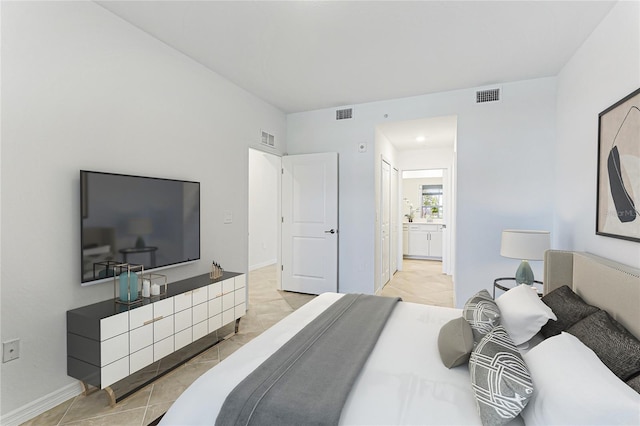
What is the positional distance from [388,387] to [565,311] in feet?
4.05

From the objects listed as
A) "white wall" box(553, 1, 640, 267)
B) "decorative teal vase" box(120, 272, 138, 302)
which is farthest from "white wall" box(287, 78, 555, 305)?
"decorative teal vase" box(120, 272, 138, 302)

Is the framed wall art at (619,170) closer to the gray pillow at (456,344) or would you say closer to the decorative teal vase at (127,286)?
the gray pillow at (456,344)

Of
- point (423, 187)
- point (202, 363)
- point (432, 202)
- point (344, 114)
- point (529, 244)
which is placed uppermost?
point (344, 114)

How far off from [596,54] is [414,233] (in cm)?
585

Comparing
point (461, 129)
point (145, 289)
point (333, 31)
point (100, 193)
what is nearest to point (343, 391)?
point (145, 289)

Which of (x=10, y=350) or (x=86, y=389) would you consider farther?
(x=86, y=389)

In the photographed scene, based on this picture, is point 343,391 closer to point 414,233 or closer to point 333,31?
point 333,31

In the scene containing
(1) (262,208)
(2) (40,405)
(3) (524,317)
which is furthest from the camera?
(1) (262,208)

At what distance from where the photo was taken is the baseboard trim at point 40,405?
1.84 m

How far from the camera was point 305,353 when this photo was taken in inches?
61.9

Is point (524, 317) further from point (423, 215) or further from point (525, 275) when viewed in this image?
point (423, 215)

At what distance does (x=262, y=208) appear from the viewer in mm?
7035

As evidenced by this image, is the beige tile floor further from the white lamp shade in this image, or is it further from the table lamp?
the white lamp shade

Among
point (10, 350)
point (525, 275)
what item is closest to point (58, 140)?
point (10, 350)
